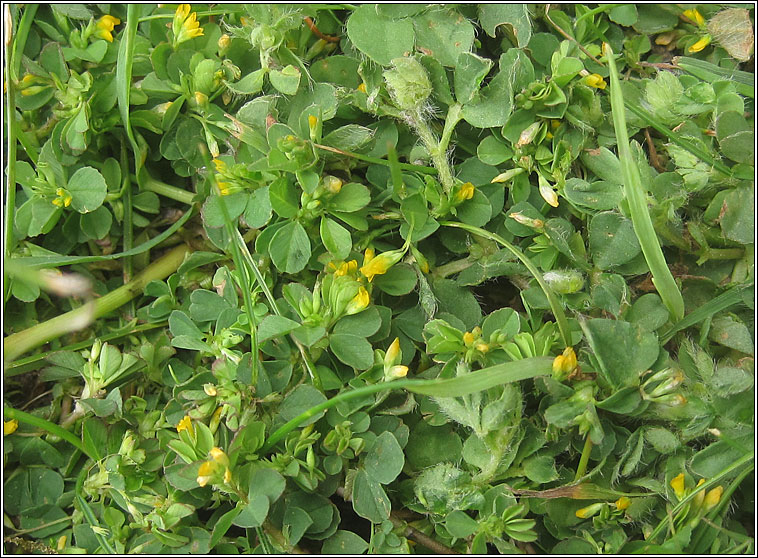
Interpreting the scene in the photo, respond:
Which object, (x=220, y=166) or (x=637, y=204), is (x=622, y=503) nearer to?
(x=637, y=204)

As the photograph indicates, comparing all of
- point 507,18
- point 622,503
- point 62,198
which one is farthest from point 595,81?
point 62,198

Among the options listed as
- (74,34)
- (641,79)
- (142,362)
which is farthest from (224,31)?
(641,79)

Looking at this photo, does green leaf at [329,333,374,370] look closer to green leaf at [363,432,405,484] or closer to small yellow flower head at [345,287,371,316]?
small yellow flower head at [345,287,371,316]

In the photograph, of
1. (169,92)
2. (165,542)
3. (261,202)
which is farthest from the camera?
(169,92)

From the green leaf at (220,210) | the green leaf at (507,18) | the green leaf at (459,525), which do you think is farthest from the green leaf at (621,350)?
the green leaf at (220,210)

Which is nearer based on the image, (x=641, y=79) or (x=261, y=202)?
(x=261, y=202)

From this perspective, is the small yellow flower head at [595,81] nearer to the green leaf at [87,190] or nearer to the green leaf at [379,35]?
the green leaf at [379,35]

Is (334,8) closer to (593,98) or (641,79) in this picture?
(593,98)
